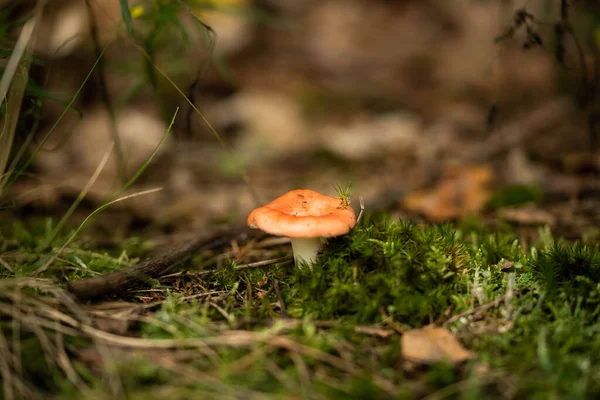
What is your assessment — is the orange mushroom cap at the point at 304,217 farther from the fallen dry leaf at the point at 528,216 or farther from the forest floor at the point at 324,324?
the fallen dry leaf at the point at 528,216

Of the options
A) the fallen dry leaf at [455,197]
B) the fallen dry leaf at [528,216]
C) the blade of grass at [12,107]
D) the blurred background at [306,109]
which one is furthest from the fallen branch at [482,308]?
the blade of grass at [12,107]

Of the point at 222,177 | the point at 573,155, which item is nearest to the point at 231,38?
the point at 222,177

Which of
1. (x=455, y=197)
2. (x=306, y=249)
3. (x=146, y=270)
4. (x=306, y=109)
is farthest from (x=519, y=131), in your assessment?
(x=146, y=270)

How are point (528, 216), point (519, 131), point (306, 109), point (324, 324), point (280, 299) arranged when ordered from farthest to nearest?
point (306, 109) < point (519, 131) < point (528, 216) < point (280, 299) < point (324, 324)

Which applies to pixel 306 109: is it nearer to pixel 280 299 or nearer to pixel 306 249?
pixel 306 249

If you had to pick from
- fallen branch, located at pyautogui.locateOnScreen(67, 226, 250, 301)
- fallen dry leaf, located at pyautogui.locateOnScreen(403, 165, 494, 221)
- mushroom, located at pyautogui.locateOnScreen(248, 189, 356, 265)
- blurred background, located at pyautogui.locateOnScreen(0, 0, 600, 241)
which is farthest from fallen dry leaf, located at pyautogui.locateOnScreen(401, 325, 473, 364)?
fallen dry leaf, located at pyautogui.locateOnScreen(403, 165, 494, 221)

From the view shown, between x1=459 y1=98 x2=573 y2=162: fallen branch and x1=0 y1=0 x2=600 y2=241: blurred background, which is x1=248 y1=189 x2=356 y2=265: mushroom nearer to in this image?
x1=0 y1=0 x2=600 y2=241: blurred background
